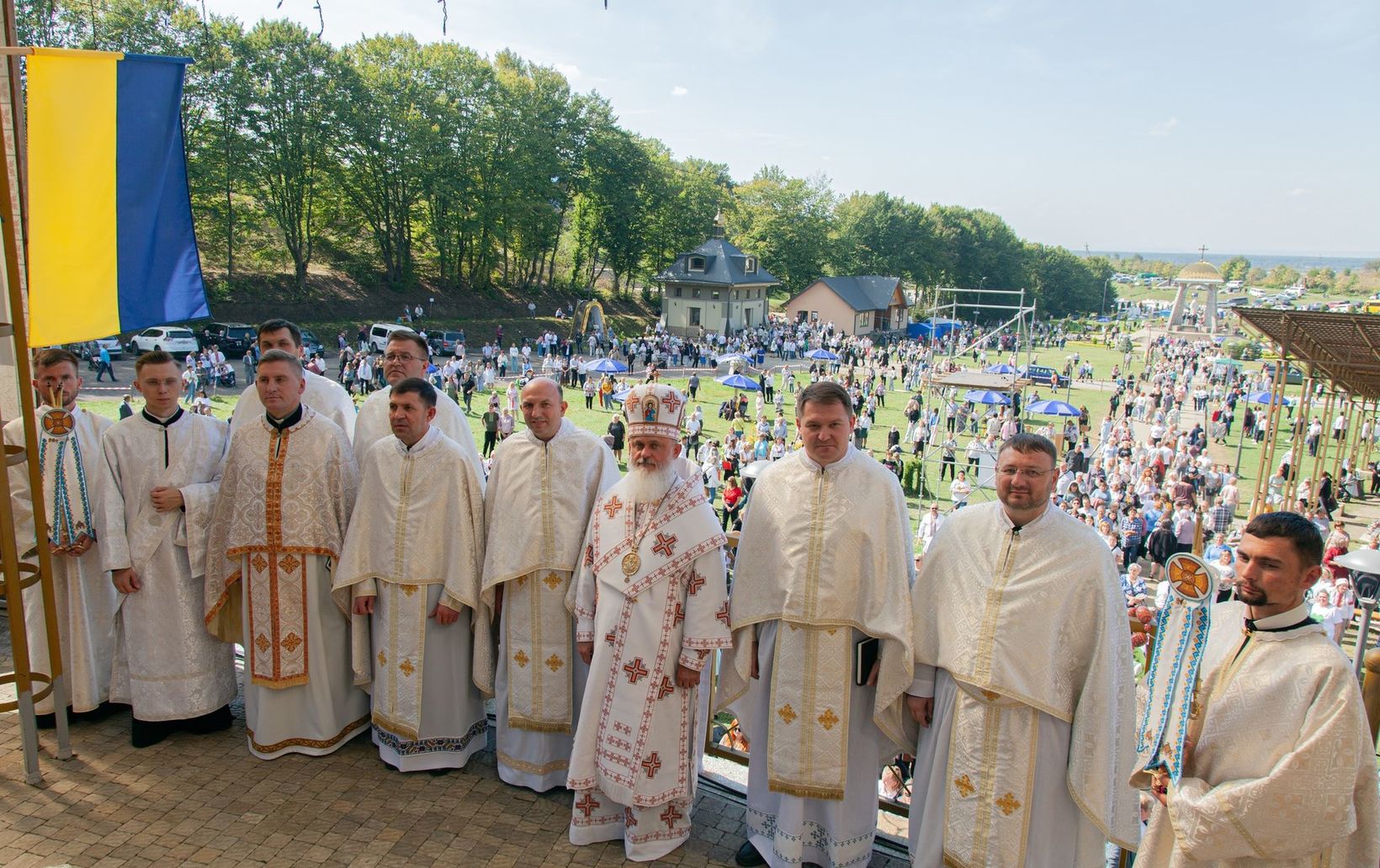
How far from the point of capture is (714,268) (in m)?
60.2

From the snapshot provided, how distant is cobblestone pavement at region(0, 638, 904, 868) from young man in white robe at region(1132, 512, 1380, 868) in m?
1.60

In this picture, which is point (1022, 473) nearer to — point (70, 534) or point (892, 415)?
point (70, 534)

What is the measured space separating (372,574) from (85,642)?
1923 mm

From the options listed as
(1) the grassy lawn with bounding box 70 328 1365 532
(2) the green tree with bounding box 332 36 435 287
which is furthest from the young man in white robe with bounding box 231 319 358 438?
(2) the green tree with bounding box 332 36 435 287

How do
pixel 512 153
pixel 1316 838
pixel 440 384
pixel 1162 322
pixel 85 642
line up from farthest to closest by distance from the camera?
pixel 1162 322 → pixel 512 153 → pixel 440 384 → pixel 85 642 → pixel 1316 838

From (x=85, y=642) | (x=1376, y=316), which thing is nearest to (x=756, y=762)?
(x=85, y=642)

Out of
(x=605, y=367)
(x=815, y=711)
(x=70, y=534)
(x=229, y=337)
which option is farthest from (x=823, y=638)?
(x=229, y=337)

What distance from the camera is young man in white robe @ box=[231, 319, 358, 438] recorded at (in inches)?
226

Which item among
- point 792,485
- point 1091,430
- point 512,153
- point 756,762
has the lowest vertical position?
point 1091,430

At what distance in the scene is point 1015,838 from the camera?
3686 millimetres

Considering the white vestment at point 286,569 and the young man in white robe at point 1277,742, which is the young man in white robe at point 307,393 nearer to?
the white vestment at point 286,569

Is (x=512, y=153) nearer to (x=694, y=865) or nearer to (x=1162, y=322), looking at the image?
(x=694, y=865)

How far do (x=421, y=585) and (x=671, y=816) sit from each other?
5.82ft

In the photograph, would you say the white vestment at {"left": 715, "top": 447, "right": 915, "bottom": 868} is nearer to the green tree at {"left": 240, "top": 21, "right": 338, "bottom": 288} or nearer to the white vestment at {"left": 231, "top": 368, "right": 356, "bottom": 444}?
the white vestment at {"left": 231, "top": 368, "right": 356, "bottom": 444}
